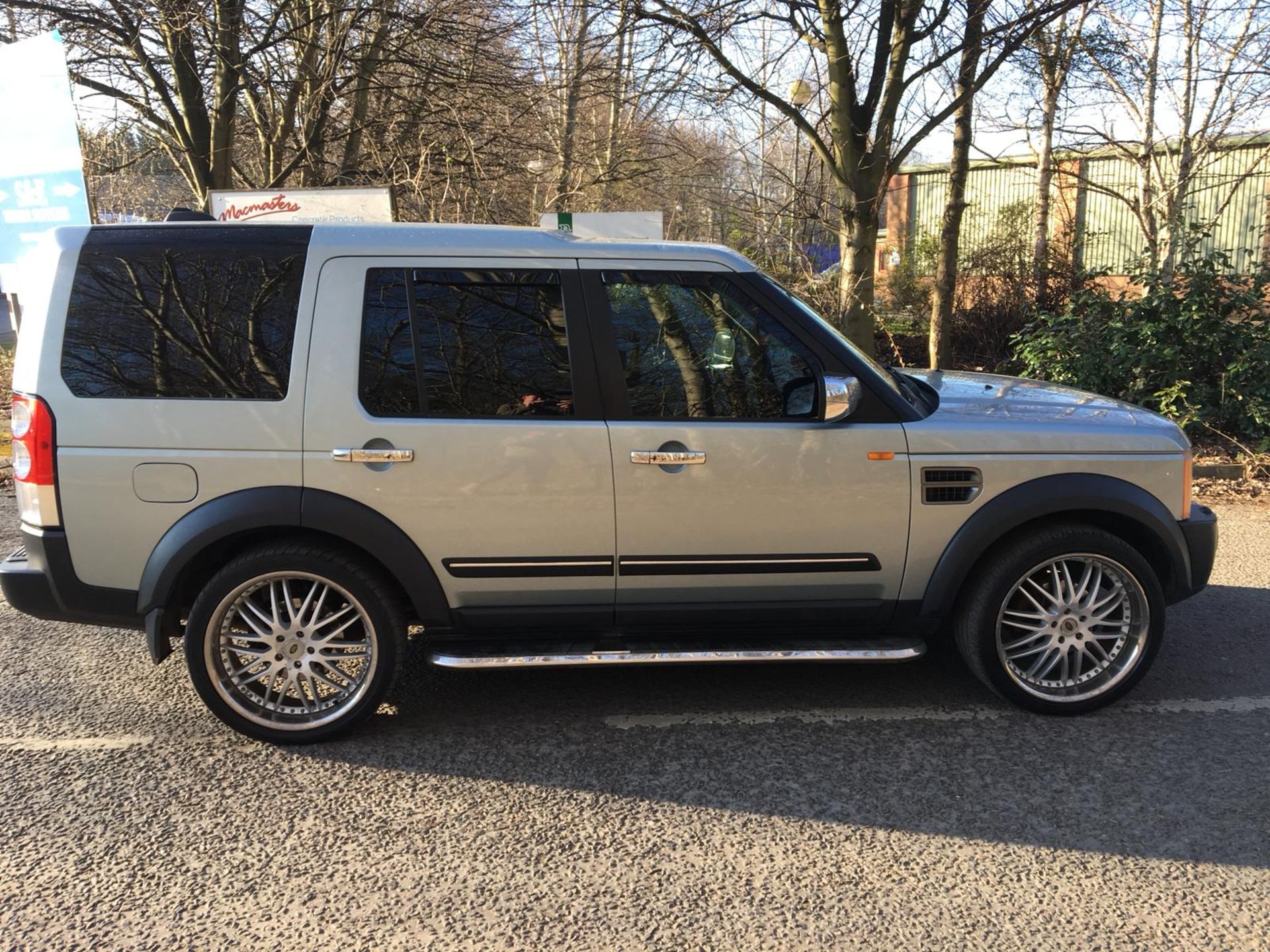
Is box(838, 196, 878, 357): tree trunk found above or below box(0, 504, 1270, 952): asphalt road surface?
above

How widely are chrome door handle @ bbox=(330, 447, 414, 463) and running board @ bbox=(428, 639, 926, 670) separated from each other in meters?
0.78

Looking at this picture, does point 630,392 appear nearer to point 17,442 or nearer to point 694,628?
point 694,628

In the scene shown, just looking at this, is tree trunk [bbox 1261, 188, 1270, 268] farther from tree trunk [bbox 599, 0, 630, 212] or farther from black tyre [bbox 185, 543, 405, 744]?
black tyre [bbox 185, 543, 405, 744]

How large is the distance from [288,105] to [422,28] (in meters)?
2.12

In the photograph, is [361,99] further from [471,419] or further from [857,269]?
[471,419]

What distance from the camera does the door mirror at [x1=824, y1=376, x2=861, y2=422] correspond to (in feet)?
11.7

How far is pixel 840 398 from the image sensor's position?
3570 millimetres

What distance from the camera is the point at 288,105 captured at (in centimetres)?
1230

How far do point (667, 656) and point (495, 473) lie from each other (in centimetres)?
96

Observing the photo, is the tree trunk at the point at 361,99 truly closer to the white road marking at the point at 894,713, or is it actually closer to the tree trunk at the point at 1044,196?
the tree trunk at the point at 1044,196

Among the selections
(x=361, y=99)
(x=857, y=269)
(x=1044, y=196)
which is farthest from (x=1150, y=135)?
(x=361, y=99)

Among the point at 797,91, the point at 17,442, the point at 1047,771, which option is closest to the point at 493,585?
the point at 17,442

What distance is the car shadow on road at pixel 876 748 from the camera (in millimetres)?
3148

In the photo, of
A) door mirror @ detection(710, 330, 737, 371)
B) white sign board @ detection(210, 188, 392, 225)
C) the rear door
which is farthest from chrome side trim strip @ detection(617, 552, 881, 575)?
white sign board @ detection(210, 188, 392, 225)
